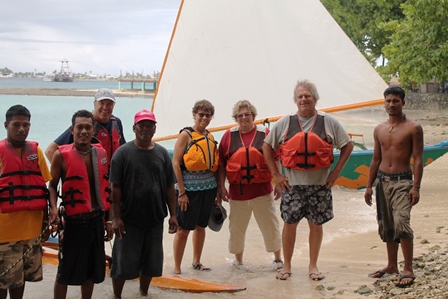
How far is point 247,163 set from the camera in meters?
5.24

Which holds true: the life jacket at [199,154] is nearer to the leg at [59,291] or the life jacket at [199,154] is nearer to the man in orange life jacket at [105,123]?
the man in orange life jacket at [105,123]

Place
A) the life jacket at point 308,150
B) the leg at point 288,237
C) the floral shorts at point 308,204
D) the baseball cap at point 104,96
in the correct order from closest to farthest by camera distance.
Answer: the baseball cap at point 104,96 < the life jacket at point 308,150 < the floral shorts at point 308,204 < the leg at point 288,237

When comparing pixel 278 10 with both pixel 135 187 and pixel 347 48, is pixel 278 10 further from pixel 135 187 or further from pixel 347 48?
pixel 135 187

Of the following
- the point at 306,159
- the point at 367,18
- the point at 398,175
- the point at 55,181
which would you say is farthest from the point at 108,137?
the point at 367,18

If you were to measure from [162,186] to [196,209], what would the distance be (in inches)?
37.0

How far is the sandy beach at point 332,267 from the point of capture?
15.4ft

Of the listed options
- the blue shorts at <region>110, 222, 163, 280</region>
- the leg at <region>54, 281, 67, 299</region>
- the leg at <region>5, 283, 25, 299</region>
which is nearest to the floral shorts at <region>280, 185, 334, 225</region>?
the blue shorts at <region>110, 222, 163, 280</region>

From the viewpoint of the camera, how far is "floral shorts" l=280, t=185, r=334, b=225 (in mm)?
5012

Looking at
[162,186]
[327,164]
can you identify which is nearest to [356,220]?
[327,164]

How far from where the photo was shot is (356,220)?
8078 mm

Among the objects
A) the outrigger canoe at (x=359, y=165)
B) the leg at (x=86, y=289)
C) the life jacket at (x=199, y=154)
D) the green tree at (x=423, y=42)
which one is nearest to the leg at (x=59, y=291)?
the leg at (x=86, y=289)

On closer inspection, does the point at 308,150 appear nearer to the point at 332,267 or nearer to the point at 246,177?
the point at 246,177

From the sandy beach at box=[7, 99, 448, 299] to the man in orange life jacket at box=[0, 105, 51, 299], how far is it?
105 centimetres

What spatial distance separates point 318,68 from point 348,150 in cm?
322
